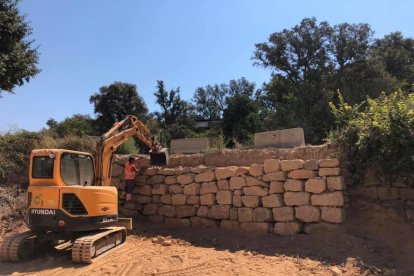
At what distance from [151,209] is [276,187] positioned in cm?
413

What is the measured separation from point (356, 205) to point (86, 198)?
575 centimetres

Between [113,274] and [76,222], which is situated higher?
[76,222]

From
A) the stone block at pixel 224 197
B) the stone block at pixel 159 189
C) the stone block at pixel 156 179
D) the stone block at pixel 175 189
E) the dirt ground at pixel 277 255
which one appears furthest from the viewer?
the stone block at pixel 156 179

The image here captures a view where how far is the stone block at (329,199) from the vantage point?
8.81 metres

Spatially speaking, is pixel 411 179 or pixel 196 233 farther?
pixel 196 233

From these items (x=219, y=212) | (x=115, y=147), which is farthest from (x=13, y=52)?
(x=219, y=212)

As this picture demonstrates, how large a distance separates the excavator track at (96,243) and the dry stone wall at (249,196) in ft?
6.41

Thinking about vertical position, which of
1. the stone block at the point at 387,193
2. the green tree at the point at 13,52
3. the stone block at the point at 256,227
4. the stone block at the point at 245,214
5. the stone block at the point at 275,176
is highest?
the green tree at the point at 13,52

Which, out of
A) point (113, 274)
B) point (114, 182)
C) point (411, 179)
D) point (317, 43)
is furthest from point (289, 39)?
point (113, 274)

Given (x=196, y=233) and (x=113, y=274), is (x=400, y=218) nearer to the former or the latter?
(x=196, y=233)

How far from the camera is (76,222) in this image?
847cm

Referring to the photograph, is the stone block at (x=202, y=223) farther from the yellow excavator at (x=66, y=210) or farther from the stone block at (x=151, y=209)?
the yellow excavator at (x=66, y=210)

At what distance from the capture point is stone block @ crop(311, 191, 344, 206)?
28.9ft

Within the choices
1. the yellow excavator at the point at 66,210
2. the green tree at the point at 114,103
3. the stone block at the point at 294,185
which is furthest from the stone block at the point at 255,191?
the green tree at the point at 114,103
